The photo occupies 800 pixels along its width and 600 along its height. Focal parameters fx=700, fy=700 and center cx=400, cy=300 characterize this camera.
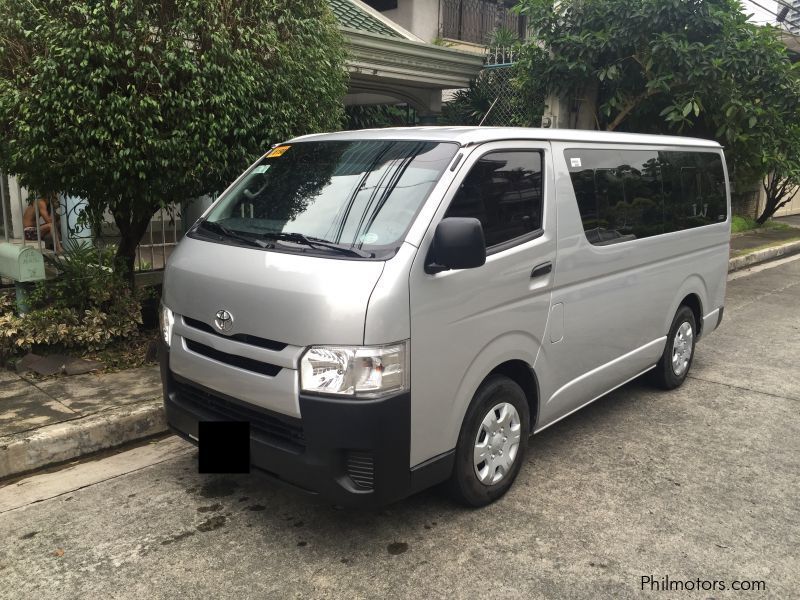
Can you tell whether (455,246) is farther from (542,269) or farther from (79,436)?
(79,436)

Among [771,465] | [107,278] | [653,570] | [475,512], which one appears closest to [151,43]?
[107,278]

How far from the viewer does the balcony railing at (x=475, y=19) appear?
1595 centimetres

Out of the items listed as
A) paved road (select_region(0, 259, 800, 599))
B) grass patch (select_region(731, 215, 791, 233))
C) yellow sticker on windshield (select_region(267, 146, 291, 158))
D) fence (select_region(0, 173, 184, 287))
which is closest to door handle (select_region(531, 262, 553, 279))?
paved road (select_region(0, 259, 800, 599))

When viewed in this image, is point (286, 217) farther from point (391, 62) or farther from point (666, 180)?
point (391, 62)

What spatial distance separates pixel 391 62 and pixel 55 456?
6.73 meters

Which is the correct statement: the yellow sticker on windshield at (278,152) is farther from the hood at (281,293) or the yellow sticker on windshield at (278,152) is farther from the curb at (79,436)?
the curb at (79,436)

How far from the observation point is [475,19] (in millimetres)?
16547

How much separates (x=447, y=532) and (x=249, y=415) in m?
1.09

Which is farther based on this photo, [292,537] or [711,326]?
[711,326]

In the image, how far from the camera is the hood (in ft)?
9.40

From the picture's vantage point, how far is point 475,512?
3529 millimetres

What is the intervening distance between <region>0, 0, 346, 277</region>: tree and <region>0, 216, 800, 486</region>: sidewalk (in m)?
1.30

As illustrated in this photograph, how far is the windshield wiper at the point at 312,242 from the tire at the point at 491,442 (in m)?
0.93

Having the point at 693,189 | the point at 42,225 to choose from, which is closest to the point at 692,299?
the point at 693,189
